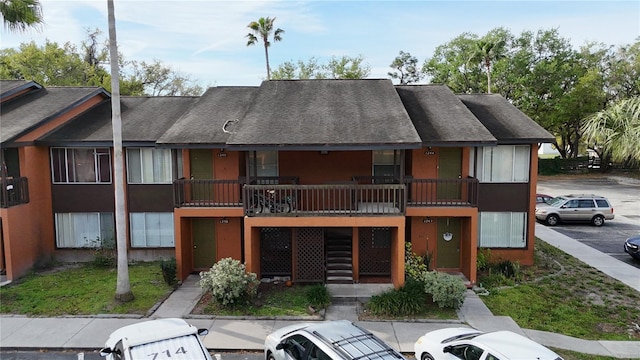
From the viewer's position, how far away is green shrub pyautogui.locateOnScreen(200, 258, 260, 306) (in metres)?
12.7

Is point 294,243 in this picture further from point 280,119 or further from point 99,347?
point 99,347

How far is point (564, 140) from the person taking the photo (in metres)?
51.7

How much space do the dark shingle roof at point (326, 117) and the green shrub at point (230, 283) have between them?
383 centimetres

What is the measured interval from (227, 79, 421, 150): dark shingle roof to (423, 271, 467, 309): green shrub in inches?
165

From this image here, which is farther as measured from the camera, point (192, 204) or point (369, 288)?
point (192, 204)

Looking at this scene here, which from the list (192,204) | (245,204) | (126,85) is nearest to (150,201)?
(192,204)

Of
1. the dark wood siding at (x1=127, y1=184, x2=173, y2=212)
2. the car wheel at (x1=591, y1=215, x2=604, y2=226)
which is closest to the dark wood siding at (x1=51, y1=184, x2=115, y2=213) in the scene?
the dark wood siding at (x1=127, y1=184, x2=173, y2=212)

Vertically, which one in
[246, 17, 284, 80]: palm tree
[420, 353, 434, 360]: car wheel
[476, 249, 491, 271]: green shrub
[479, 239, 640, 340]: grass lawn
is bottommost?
[479, 239, 640, 340]: grass lawn

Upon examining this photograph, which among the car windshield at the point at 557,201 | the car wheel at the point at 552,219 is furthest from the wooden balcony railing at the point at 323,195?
the car windshield at the point at 557,201

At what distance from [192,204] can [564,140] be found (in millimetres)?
50444

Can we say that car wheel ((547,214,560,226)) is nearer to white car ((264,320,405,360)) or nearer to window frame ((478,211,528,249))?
window frame ((478,211,528,249))

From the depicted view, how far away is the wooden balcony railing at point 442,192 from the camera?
48.4ft

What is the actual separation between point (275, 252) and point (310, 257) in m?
1.57

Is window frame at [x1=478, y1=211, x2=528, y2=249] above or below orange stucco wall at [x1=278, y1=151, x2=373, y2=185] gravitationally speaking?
below
